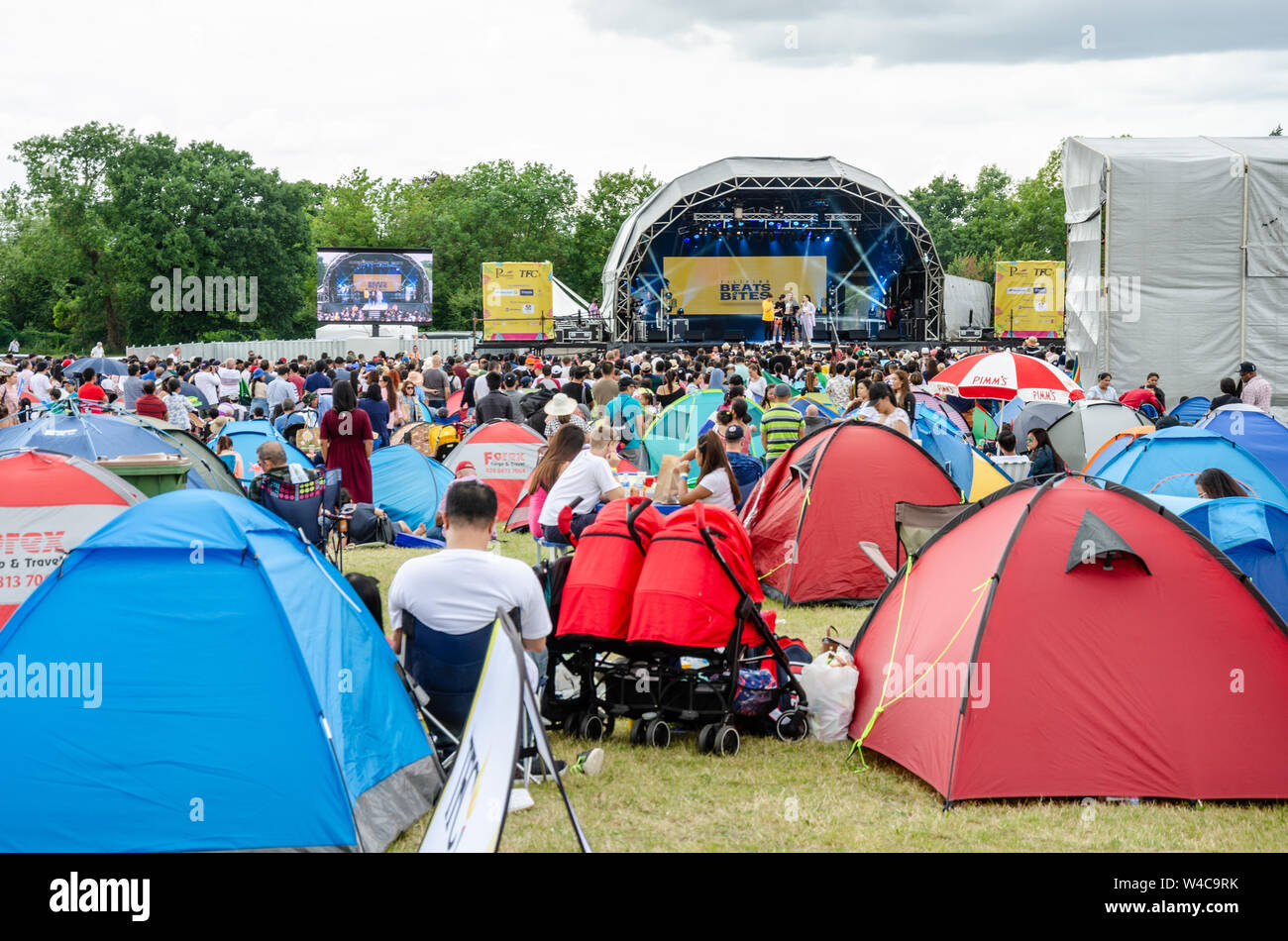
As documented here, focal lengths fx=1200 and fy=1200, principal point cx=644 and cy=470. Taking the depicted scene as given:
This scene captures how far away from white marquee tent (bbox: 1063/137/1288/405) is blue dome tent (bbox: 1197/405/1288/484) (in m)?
7.75

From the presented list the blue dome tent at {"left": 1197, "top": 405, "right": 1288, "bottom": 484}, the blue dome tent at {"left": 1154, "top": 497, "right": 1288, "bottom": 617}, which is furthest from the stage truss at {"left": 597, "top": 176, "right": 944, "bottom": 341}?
the blue dome tent at {"left": 1154, "top": 497, "right": 1288, "bottom": 617}

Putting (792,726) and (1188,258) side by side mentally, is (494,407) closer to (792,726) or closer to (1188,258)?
(792,726)

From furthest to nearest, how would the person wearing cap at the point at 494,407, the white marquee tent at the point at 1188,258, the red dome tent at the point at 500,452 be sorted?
the white marquee tent at the point at 1188,258, the person wearing cap at the point at 494,407, the red dome tent at the point at 500,452

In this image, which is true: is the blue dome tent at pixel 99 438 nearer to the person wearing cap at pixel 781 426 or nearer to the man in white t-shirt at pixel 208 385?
the person wearing cap at pixel 781 426

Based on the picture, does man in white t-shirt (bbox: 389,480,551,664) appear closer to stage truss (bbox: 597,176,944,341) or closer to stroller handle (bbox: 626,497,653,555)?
stroller handle (bbox: 626,497,653,555)

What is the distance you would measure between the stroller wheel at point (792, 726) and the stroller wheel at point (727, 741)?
0.30 metres

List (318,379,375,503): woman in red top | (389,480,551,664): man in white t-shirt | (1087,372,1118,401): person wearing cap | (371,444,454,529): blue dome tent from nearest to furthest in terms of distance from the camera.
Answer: (389,480,551,664): man in white t-shirt, (318,379,375,503): woman in red top, (371,444,454,529): blue dome tent, (1087,372,1118,401): person wearing cap

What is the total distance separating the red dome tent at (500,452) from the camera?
41.3 ft

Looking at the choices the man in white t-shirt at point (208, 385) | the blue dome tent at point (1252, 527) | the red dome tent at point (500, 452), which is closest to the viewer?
the blue dome tent at point (1252, 527)

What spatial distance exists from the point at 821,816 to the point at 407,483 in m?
7.89

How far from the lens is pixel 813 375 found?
52.6 feet

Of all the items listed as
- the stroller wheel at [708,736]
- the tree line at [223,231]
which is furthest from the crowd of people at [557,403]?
the tree line at [223,231]

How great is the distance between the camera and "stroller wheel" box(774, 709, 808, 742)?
616 cm
